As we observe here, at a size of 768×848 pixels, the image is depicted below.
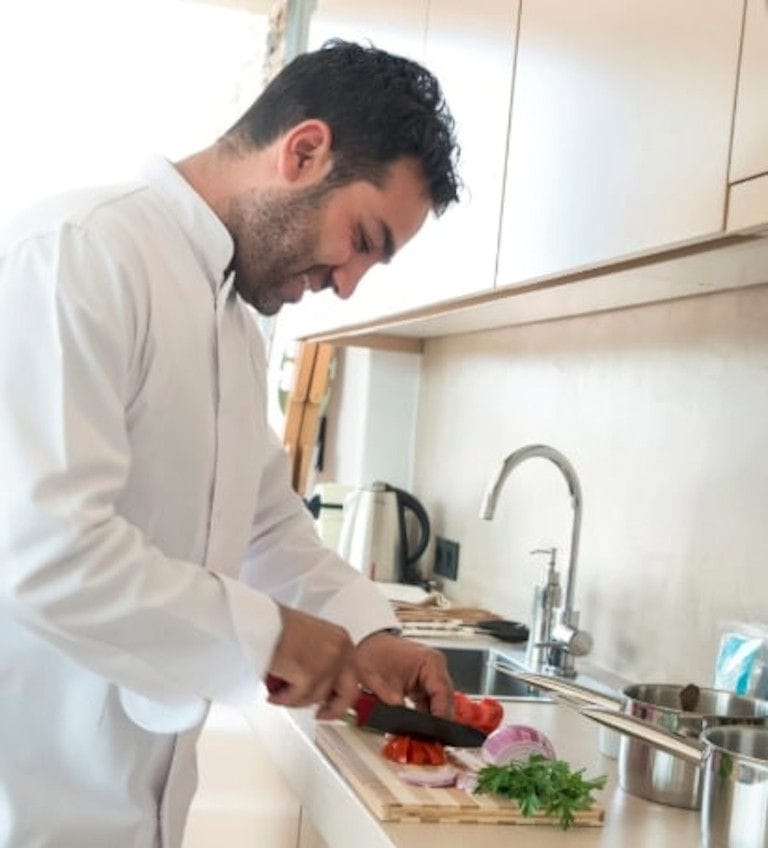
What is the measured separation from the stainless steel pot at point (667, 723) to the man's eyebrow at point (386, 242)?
48cm

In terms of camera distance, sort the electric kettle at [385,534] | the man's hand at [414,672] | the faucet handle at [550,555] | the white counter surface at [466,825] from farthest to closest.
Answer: the electric kettle at [385,534] → the faucet handle at [550,555] → the man's hand at [414,672] → the white counter surface at [466,825]

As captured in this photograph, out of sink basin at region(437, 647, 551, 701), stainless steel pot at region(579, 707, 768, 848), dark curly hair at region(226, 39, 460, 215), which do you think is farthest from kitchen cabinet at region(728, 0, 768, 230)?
sink basin at region(437, 647, 551, 701)

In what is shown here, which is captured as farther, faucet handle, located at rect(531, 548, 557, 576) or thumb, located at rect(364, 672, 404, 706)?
faucet handle, located at rect(531, 548, 557, 576)

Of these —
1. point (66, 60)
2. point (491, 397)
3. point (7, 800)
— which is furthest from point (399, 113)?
point (66, 60)

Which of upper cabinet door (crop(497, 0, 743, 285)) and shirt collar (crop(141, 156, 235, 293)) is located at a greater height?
upper cabinet door (crop(497, 0, 743, 285))

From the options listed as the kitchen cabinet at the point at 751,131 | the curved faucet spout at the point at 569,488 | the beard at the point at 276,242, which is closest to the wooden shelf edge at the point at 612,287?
the kitchen cabinet at the point at 751,131

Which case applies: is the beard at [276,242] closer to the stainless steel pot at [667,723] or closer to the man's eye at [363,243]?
the man's eye at [363,243]

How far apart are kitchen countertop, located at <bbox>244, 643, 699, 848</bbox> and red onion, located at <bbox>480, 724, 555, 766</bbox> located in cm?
8

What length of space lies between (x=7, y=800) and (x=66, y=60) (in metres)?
2.61

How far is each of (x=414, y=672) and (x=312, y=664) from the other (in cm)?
32

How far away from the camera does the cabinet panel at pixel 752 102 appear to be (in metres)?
1.08

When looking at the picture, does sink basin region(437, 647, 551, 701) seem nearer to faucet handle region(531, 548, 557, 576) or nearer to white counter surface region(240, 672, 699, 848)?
faucet handle region(531, 548, 557, 576)

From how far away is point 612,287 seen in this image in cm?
163

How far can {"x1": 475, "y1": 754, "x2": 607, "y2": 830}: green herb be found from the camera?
3.79 ft
